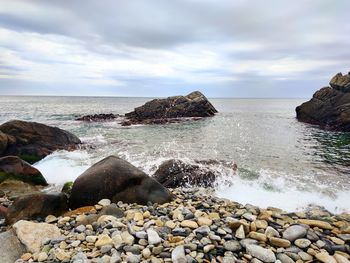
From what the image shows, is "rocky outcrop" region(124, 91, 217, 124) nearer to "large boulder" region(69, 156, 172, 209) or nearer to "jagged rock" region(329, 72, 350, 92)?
"jagged rock" region(329, 72, 350, 92)

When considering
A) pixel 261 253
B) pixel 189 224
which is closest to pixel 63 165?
pixel 189 224

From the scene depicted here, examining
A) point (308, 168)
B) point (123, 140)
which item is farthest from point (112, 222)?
point (123, 140)

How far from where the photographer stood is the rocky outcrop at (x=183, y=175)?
38.5ft

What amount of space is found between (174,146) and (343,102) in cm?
2656

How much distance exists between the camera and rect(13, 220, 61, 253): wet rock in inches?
230

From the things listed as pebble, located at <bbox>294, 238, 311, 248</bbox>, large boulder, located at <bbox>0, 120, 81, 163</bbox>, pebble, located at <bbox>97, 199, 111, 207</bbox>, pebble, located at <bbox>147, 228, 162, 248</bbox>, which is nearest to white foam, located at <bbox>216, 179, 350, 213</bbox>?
pebble, located at <bbox>97, 199, 111, 207</bbox>

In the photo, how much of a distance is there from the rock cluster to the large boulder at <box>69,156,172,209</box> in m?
1.36

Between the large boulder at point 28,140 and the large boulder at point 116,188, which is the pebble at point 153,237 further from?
the large boulder at point 28,140

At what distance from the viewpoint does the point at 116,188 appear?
8430mm

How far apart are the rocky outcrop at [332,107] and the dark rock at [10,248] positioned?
35547 millimetres

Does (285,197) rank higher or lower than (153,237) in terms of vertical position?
lower

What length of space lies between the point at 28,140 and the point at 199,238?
48.2ft

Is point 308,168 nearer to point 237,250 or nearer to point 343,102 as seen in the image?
point 237,250

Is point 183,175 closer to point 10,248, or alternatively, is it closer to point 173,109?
point 10,248
